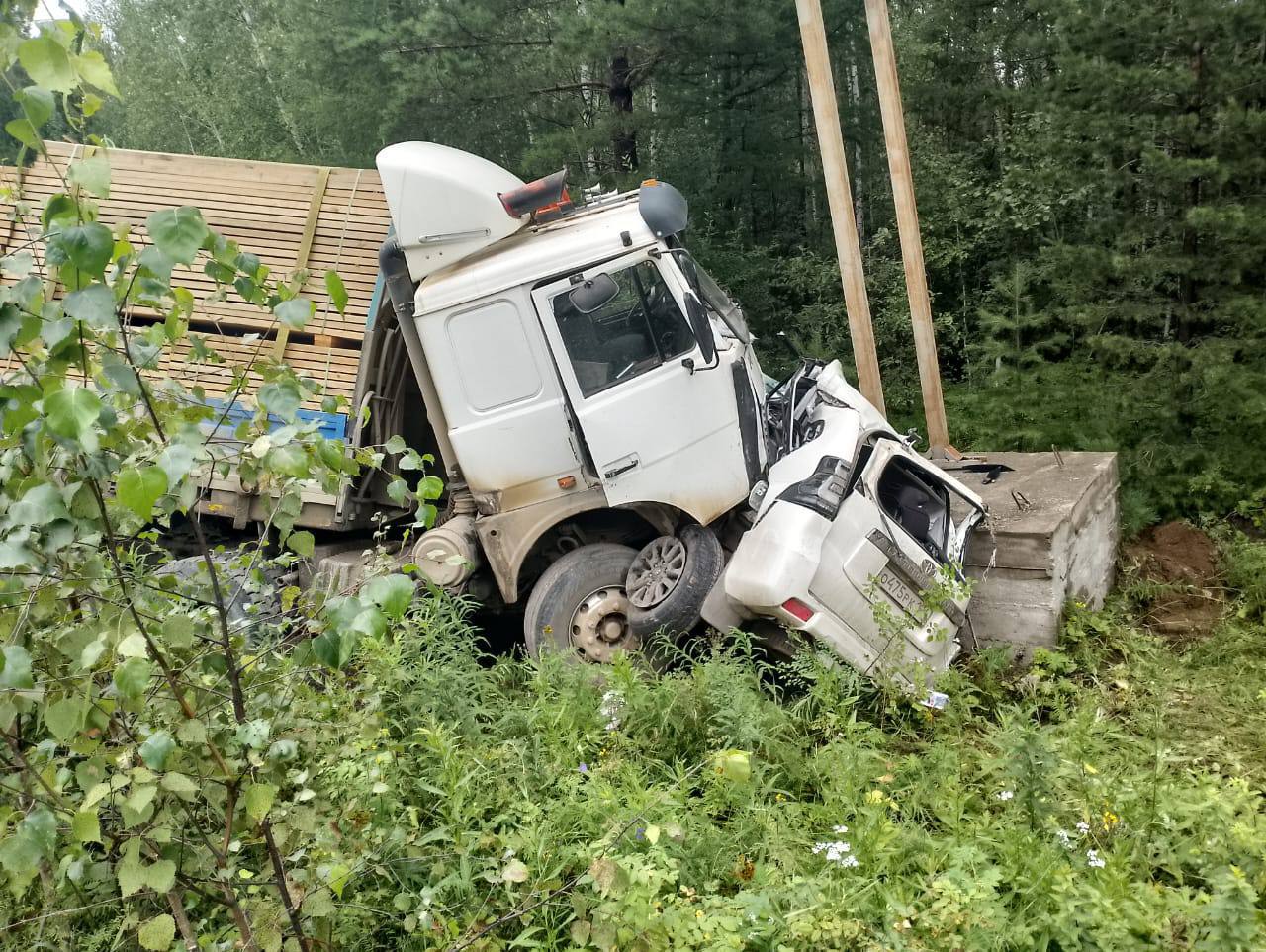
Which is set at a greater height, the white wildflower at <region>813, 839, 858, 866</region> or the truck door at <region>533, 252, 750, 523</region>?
the truck door at <region>533, 252, 750, 523</region>

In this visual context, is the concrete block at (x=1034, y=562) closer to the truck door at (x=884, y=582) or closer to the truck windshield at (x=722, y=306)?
the truck door at (x=884, y=582)

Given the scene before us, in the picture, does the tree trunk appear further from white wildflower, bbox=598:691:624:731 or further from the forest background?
white wildflower, bbox=598:691:624:731

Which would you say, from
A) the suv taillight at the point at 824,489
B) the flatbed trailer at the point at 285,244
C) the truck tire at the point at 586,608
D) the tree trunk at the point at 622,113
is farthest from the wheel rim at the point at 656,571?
the tree trunk at the point at 622,113

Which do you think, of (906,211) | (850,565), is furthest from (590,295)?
(906,211)

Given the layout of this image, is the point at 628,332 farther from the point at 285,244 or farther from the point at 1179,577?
the point at 1179,577

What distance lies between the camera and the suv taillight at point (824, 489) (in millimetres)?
4719

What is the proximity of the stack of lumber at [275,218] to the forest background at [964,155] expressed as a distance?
4.03 m

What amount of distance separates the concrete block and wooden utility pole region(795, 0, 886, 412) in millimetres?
1567

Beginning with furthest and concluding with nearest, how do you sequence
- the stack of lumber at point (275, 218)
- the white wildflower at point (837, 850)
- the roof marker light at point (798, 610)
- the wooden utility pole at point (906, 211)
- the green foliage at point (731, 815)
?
the wooden utility pole at point (906, 211)
the stack of lumber at point (275, 218)
the roof marker light at point (798, 610)
the white wildflower at point (837, 850)
the green foliage at point (731, 815)

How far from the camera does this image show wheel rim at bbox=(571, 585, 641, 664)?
527 centimetres

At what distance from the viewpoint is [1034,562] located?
17.1ft

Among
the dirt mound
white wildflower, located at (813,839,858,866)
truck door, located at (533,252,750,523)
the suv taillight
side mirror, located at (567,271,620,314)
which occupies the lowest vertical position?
the dirt mound

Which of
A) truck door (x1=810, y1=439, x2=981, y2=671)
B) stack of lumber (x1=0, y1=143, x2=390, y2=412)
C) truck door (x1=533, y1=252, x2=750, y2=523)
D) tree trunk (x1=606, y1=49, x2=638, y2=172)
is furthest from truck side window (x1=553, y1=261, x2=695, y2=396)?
tree trunk (x1=606, y1=49, x2=638, y2=172)

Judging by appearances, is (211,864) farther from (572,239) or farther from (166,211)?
(572,239)
